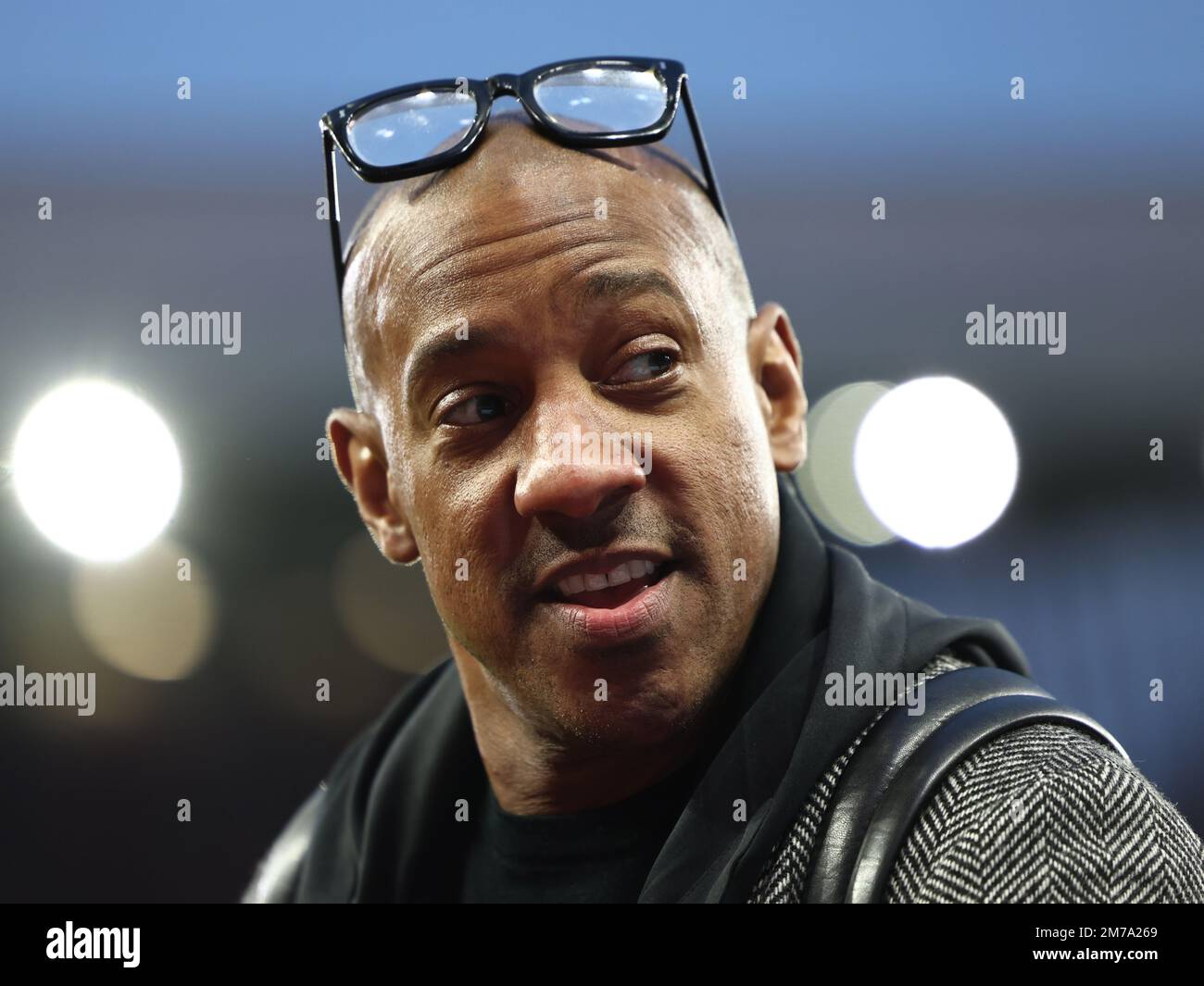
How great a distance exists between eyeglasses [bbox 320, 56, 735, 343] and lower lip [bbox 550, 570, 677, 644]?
23.3 inches

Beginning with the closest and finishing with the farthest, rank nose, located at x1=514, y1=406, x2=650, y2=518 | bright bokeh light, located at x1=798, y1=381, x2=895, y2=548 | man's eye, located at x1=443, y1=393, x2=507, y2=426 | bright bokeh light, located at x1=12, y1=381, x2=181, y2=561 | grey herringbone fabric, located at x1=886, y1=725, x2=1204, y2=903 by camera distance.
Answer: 1. grey herringbone fabric, located at x1=886, y1=725, x2=1204, y2=903
2. nose, located at x1=514, y1=406, x2=650, y2=518
3. man's eye, located at x1=443, y1=393, x2=507, y2=426
4. bright bokeh light, located at x1=12, y1=381, x2=181, y2=561
5. bright bokeh light, located at x1=798, y1=381, x2=895, y2=548

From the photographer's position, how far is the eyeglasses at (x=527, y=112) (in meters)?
1.49

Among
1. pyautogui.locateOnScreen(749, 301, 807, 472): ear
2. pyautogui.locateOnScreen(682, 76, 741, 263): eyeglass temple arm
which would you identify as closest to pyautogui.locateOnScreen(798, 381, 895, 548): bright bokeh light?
pyautogui.locateOnScreen(749, 301, 807, 472): ear

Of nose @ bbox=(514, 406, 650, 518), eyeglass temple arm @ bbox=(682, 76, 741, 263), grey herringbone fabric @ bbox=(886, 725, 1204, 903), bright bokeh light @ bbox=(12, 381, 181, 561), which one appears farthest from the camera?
bright bokeh light @ bbox=(12, 381, 181, 561)

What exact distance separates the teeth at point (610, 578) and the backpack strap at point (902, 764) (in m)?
0.33

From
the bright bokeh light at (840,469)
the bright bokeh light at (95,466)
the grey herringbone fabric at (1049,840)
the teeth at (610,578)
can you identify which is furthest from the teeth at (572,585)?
the bright bokeh light at (95,466)

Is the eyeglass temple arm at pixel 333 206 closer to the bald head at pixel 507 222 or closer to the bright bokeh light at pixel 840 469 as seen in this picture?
the bald head at pixel 507 222

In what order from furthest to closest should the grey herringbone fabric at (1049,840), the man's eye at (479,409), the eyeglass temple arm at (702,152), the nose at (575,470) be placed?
the eyeglass temple arm at (702,152) < the man's eye at (479,409) < the nose at (575,470) < the grey herringbone fabric at (1049,840)

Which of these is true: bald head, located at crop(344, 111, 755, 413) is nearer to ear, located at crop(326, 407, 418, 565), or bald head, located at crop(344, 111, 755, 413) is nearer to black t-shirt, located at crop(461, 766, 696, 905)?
ear, located at crop(326, 407, 418, 565)

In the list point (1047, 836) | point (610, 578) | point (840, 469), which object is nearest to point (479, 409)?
point (610, 578)

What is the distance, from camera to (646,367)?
1.42 metres

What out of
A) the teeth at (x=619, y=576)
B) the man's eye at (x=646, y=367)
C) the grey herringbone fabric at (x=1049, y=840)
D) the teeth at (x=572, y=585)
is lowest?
the grey herringbone fabric at (x=1049, y=840)

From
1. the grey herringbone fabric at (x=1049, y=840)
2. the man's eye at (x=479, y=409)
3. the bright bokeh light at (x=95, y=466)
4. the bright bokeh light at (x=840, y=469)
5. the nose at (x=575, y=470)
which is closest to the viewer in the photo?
the grey herringbone fabric at (x=1049, y=840)

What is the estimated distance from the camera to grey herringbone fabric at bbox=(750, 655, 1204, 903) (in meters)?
1.14
